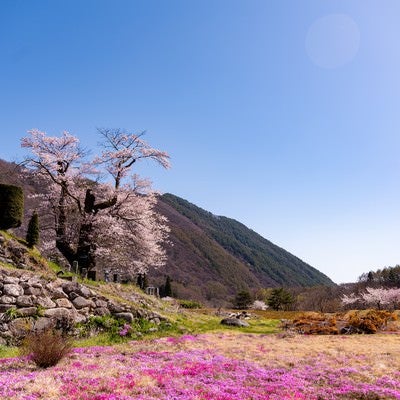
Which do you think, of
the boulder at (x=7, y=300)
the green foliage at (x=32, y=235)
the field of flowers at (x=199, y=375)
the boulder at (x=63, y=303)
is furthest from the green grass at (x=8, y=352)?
the green foliage at (x=32, y=235)

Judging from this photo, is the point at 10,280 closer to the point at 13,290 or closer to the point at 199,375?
the point at 13,290

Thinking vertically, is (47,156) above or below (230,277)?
above

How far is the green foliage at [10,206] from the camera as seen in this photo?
70.9ft

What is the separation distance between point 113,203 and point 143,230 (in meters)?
3.73

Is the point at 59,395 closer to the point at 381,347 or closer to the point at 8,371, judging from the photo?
the point at 8,371

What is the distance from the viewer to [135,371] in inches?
391

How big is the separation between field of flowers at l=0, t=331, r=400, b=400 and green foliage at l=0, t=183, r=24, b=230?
11.8 m

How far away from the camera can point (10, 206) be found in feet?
71.8

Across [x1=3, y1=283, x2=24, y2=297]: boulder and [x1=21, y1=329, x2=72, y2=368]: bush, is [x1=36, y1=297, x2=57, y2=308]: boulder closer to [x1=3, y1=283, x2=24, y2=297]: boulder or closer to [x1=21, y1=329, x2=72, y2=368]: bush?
[x1=3, y1=283, x2=24, y2=297]: boulder

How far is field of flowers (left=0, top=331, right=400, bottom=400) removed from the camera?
8.08 meters

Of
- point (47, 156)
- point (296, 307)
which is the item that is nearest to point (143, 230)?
point (47, 156)

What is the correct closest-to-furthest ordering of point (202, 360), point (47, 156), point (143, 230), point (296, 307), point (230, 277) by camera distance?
point (202, 360)
point (47, 156)
point (143, 230)
point (296, 307)
point (230, 277)

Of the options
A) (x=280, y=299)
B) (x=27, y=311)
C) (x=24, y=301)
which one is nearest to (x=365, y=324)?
(x=27, y=311)

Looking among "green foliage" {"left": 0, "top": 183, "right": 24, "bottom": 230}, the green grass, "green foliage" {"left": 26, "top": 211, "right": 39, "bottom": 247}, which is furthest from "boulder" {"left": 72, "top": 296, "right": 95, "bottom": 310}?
"green foliage" {"left": 0, "top": 183, "right": 24, "bottom": 230}
